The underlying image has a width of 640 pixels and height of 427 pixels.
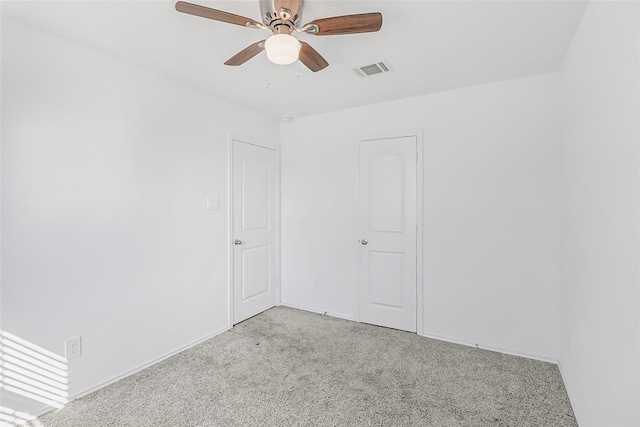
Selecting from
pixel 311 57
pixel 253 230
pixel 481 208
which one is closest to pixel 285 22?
pixel 311 57

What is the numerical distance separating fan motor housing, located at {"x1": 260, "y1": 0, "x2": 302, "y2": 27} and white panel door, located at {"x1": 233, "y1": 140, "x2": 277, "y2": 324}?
185 cm

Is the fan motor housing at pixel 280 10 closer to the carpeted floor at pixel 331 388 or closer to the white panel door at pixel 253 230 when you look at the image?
the white panel door at pixel 253 230

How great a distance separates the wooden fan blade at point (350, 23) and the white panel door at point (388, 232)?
167 cm

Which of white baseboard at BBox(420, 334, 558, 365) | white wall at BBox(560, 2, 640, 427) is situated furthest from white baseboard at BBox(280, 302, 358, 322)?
white wall at BBox(560, 2, 640, 427)

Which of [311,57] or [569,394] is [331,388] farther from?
[311,57]

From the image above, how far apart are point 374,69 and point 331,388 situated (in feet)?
7.86

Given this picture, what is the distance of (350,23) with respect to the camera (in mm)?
1525

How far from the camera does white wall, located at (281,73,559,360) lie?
252 centimetres

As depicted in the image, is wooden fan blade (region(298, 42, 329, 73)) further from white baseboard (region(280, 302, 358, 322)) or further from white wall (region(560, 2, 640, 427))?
white baseboard (region(280, 302, 358, 322))

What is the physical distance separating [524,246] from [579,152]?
967 millimetres

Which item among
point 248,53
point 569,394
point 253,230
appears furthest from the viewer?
point 253,230

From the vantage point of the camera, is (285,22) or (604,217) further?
(285,22)

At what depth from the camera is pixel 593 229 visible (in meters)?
1.58

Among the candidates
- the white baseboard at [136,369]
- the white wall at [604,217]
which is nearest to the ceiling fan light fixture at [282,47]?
the white wall at [604,217]
